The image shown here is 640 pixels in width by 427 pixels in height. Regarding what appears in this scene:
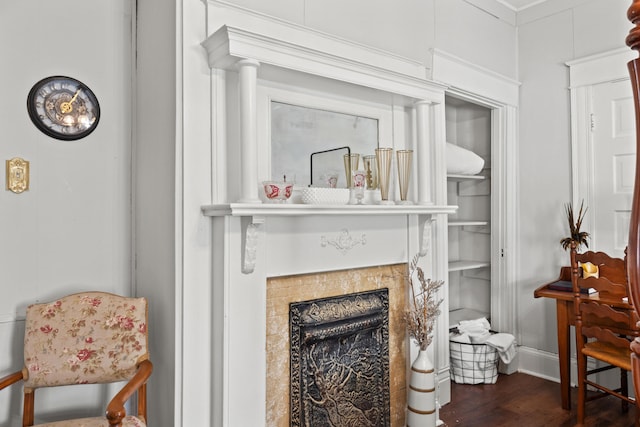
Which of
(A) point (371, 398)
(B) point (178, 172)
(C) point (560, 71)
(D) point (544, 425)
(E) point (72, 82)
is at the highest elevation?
(C) point (560, 71)

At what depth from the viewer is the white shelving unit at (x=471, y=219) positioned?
3928 mm

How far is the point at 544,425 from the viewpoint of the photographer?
8.87ft

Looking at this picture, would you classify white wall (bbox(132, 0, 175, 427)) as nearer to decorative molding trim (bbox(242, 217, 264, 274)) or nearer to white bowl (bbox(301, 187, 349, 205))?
decorative molding trim (bbox(242, 217, 264, 274))

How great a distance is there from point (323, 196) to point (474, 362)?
2079mm

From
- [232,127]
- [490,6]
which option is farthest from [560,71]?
[232,127]

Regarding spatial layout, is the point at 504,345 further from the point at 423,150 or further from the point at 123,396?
the point at 123,396

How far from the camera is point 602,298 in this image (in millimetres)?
2756

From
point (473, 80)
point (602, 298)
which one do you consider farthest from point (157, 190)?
point (602, 298)

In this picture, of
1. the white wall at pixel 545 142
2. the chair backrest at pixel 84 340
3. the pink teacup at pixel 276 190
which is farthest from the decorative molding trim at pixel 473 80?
the chair backrest at pixel 84 340

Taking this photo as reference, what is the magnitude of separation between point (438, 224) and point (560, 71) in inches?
66.7

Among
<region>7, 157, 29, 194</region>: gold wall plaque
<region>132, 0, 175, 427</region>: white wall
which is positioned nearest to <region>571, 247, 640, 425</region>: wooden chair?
<region>132, 0, 175, 427</region>: white wall

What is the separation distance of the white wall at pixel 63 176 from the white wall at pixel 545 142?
309cm

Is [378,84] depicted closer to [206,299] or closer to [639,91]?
[206,299]

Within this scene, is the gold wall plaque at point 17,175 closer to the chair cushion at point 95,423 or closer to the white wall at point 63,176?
the white wall at point 63,176
